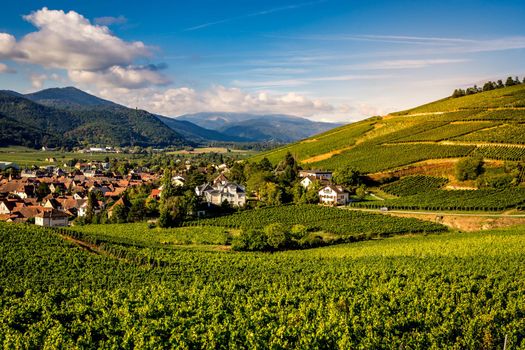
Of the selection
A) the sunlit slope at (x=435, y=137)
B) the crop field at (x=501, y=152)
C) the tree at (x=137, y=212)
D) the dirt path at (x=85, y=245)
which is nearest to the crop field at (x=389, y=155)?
the sunlit slope at (x=435, y=137)

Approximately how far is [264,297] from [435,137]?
90290mm

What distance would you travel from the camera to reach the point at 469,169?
3196 inches

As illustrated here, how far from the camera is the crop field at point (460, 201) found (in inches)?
2625

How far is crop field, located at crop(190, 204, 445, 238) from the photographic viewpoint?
60.7 m

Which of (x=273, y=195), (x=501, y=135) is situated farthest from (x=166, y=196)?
(x=501, y=135)

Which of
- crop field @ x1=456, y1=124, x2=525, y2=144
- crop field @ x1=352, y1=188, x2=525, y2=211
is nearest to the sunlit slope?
crop field @ x1=456, y1=124, x2=525, y2=144

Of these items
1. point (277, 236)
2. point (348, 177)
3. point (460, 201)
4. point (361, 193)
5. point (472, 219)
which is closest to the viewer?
point (277, 236)

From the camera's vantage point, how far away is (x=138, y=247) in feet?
173

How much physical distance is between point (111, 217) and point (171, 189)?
12.8 m

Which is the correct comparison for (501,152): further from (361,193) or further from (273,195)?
(273,195)

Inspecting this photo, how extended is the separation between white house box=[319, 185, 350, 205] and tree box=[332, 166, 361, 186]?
715 centimetres

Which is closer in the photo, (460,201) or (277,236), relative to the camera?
(277,236)

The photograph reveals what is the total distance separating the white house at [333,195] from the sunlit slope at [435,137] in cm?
1832

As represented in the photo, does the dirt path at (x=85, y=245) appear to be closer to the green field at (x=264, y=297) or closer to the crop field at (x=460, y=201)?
the green field at (x=264, y=297)
